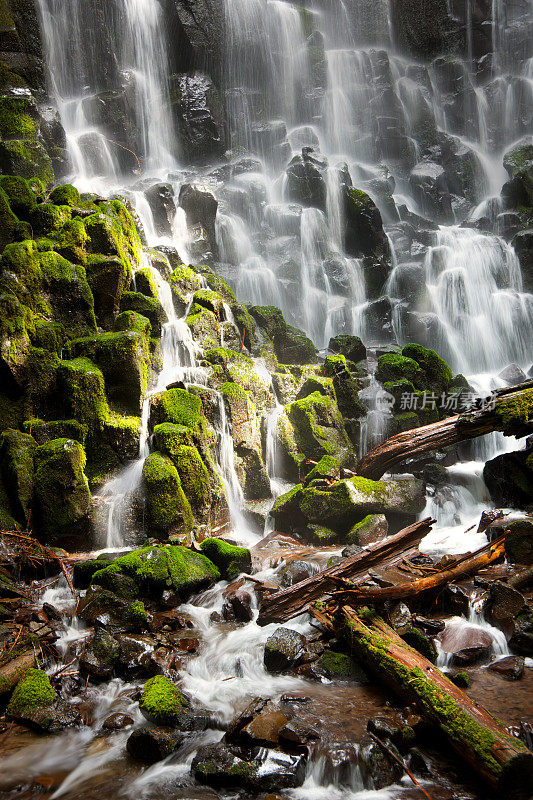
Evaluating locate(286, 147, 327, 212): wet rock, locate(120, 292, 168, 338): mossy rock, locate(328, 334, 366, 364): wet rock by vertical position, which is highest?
locate(286, 147, 327, 212): wet rock

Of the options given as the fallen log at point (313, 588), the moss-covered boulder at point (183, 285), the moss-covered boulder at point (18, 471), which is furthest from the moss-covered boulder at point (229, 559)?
the moss-covered boulder at point (183, 285)

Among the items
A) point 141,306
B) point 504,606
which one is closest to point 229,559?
point 504,606

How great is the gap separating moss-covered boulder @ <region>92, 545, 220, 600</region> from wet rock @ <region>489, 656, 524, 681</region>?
363 cm

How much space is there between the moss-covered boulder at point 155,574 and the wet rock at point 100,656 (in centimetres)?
105

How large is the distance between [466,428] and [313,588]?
4.46 m

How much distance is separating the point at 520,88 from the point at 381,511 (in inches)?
1400

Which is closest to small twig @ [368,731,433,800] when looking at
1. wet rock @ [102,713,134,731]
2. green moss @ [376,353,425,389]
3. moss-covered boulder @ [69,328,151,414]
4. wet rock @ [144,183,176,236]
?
wet rock @ [102,713,134,731]

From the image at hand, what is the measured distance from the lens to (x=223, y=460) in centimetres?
1002

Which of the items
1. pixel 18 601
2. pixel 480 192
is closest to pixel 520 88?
pixel 480 192

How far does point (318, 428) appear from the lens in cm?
1126

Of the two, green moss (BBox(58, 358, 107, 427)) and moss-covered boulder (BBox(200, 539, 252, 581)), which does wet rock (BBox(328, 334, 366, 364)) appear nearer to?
green moss (BBox(58, 358, 107, 427))

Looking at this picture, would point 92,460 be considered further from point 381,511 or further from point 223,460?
point 381,511

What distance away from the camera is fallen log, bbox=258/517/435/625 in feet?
17.5

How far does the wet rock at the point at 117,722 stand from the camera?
3.90 metres
